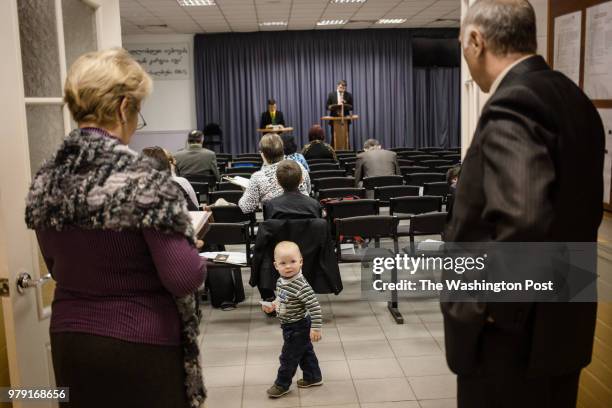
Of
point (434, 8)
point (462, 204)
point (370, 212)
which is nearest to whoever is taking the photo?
point (462, 204)

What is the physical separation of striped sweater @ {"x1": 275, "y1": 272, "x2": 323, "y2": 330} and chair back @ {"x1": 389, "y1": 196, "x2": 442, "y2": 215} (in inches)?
85.9

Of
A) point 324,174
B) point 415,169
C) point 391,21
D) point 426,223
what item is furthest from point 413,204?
point 391,21

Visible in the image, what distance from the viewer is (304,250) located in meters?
3.88

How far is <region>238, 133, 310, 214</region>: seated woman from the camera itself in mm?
4602

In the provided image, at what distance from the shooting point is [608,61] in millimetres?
2273

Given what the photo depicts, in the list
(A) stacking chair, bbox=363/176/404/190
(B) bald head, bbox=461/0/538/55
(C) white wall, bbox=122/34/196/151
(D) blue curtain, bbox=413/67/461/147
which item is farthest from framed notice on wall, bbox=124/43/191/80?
(B) bald head, bbox=461/0/538/55

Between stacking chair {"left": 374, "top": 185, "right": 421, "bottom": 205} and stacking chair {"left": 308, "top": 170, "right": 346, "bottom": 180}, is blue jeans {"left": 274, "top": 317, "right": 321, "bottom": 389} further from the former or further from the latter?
stacking chair {"left": 308, "top": 170, "right": 346, "bottom": 180}

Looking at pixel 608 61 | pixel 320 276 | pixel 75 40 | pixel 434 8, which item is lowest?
pixel 320 276

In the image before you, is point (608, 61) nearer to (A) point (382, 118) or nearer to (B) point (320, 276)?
(B) point (320, 276)

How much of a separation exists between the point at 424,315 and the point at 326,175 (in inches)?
120

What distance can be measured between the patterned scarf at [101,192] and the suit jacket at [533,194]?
2.25 feet

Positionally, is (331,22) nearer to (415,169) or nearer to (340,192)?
(415,169)

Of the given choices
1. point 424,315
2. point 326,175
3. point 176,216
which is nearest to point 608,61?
point 176,216

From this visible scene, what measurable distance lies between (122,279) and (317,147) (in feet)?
23.2
